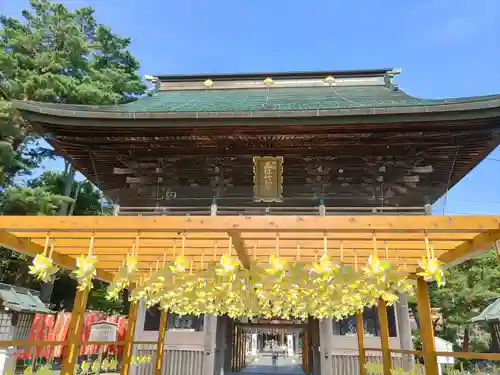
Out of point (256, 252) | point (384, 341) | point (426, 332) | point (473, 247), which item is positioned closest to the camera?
point (473, 247)

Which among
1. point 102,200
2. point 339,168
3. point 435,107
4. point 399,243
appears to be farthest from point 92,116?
point 102,200

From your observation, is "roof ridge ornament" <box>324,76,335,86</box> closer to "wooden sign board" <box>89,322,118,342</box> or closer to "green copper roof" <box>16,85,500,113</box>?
"green copper roof" <box>16,85,500,113</box>

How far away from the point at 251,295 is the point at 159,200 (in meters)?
3.86

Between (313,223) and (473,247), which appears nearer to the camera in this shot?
(313,223)

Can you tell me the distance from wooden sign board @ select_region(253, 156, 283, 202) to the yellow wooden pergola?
88.0 inches

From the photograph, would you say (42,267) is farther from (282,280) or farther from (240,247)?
(282,280)

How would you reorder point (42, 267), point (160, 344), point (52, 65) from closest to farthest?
1. point (42, 267)
2. point (160, 344)
3. point (52, 65)

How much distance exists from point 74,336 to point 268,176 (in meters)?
4.40

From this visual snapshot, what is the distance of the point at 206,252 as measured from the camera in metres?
5.01

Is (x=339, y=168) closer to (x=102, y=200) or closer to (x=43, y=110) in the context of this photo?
(x=43, y=110)

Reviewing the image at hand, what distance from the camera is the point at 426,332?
4637 millimetres

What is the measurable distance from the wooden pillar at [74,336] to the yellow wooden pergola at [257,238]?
1 cm

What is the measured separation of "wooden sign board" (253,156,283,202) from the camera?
24.2 feet

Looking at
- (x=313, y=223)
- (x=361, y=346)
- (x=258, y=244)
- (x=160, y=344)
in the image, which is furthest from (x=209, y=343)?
(x=313, y=223)
